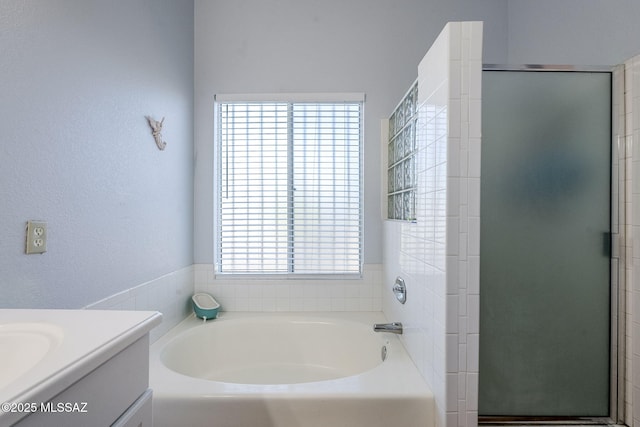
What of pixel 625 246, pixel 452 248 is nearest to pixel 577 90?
pixel 625 246

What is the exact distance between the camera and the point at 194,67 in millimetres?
2391

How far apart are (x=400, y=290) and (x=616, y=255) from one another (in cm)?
91

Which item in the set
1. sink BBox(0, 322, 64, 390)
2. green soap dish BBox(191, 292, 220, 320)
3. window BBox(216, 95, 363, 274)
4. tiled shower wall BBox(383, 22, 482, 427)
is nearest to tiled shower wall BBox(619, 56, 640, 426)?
tiled shower wall BBox(383, 22, 482, 427)

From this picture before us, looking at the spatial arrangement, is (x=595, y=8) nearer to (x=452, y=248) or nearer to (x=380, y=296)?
(x=452, y=248)

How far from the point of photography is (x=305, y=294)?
2.40 m

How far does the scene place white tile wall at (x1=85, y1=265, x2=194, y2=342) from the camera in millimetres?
1519

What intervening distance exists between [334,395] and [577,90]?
1.59m

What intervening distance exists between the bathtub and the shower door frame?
17.1 inches

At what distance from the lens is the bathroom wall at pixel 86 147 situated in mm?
1017

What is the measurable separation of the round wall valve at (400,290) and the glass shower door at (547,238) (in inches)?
16.5

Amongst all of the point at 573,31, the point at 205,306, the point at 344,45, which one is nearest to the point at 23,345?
the point at 205,306

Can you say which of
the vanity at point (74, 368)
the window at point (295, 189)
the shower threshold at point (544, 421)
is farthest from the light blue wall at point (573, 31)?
the vanity at point (74, 368)

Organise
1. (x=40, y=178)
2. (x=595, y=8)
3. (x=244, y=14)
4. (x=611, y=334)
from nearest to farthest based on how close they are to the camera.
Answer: (x=40, y=178)
(x=611, y=334)
(x=595, y=8)
(x=244, y=14)

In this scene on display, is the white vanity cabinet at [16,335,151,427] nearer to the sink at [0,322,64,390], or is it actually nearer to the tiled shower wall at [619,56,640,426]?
the sink at [0,322,64,390]
